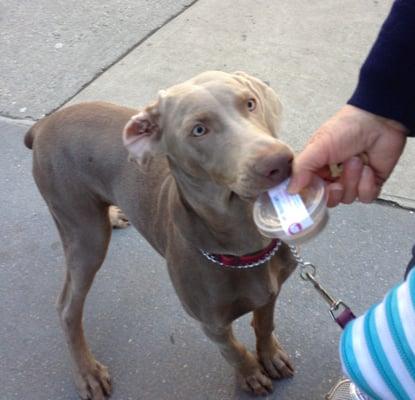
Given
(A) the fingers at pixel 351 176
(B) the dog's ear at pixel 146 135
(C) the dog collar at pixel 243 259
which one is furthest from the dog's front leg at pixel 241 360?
(A) the fingers at pixel 351 176

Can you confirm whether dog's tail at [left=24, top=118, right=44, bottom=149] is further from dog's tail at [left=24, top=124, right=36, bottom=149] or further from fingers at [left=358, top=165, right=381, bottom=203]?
fingers at [left=358, top=165, right=381, bottom=203]

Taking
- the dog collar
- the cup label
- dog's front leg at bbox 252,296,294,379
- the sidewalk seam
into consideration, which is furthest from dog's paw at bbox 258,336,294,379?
the sidewalk seam

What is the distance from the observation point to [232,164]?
1.68 metres

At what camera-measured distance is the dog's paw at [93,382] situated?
275 cm

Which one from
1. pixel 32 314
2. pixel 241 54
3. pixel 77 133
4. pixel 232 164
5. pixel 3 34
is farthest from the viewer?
pixel 3 34

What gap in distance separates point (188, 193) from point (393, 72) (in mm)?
730

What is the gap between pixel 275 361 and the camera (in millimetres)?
2631

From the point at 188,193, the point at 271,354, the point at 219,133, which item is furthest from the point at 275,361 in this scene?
the point at 219,133

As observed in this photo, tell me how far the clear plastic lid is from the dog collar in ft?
1.39

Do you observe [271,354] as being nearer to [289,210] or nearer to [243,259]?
[243,259]

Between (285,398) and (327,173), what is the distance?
1282 millimetres

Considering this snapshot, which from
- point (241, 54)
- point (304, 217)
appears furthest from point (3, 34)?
point (304, 217)

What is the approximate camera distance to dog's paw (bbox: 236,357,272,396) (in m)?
2.56

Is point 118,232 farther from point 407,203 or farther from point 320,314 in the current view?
point 407,203
